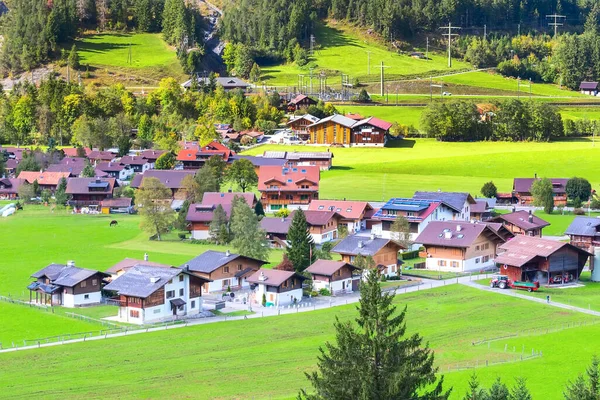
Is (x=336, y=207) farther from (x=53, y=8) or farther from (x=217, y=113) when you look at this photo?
(x=53, y=8)

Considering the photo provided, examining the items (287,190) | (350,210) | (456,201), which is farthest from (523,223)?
(287,190)

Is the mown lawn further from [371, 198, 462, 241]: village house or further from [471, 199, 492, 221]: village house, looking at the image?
[471, 199, 492, 221]: village house

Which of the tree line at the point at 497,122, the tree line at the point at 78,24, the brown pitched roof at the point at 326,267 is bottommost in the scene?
the brown pitched roof at the point at 326,267

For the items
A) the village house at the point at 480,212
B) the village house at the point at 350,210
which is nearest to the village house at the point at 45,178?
the village house at the point at 350,210

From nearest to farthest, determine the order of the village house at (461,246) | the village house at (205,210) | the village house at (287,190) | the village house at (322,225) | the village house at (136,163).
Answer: the village house at (461,246) → the village house at (322,225) → the village house at (205,210) → the village house at (287,190) → the village house at (136,163)

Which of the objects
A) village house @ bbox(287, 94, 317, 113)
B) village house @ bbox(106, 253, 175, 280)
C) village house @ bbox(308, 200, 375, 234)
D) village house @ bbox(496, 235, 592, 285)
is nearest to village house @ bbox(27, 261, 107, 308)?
village house @ bbox(106, 253, 175, 280)

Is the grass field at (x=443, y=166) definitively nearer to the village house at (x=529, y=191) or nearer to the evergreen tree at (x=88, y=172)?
the village house at (x=529, y=191)

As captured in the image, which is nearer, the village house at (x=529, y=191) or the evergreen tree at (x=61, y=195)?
the village house at (x=529, y=191)
